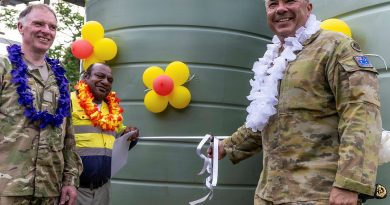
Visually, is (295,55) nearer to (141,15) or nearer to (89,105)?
(89,105)

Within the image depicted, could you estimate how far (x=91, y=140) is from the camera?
139 inches

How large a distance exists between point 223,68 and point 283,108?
273 centimetres

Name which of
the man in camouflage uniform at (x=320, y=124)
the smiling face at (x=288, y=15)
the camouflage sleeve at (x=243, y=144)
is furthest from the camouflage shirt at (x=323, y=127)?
the camouflage sleeve at (x=243, y=144)

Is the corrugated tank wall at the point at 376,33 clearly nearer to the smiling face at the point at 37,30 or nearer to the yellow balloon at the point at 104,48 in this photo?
the smiling face at the point at 37,30

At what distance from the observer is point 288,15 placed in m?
2.28

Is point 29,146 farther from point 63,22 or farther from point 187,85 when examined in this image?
point 63,22

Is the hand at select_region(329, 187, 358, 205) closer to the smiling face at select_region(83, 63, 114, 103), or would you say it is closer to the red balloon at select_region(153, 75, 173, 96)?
the smiling face at select_region(83, 63, 114, 103)

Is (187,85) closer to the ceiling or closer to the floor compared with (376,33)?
closer to the floor

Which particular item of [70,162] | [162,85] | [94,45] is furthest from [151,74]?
[70,162]

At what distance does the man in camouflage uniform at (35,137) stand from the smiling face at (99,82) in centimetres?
88

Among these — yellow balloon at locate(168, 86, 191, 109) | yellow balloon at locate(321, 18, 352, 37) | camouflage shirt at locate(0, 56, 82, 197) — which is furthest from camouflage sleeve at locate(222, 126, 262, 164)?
yellow balloon at locate(168, 86, 191, 109)

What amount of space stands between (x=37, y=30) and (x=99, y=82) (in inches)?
43.8

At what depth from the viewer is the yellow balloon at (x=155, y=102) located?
462cm

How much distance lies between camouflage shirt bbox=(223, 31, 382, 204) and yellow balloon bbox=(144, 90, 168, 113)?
7.91ft
